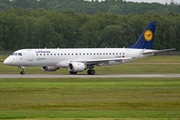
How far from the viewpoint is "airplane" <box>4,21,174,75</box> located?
144 ft

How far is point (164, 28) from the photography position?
150 meters

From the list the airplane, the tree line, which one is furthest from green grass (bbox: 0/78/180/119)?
the tree line

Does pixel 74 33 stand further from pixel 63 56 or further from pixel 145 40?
pixel 63 56

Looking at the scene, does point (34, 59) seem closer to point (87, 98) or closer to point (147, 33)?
point (147, 33)

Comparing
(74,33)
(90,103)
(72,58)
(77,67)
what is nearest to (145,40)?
(72,58)

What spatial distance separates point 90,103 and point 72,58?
990 inches

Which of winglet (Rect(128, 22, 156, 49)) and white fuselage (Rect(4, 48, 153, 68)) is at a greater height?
winglet (Rect(128, 22, 156, 49))

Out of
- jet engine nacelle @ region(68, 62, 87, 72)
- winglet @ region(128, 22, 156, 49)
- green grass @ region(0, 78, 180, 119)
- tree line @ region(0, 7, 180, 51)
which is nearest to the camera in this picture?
green grass @ region(0, 78, 180, 119)

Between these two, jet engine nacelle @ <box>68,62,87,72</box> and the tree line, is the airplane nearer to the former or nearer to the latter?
jet engine nacelle @ <box>68,62,87,72</box>

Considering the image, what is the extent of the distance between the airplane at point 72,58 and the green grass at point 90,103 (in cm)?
1527

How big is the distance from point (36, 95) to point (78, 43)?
106 metres

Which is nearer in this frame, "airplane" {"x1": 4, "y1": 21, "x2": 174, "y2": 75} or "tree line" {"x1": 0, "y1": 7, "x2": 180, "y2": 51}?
"airplane" {"x1": 4, "y1": 21, "x2": 174, "y2": 75}

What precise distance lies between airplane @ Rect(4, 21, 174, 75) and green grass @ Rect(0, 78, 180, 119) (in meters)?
15.3

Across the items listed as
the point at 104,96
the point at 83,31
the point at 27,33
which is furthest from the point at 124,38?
the point at 104,96
